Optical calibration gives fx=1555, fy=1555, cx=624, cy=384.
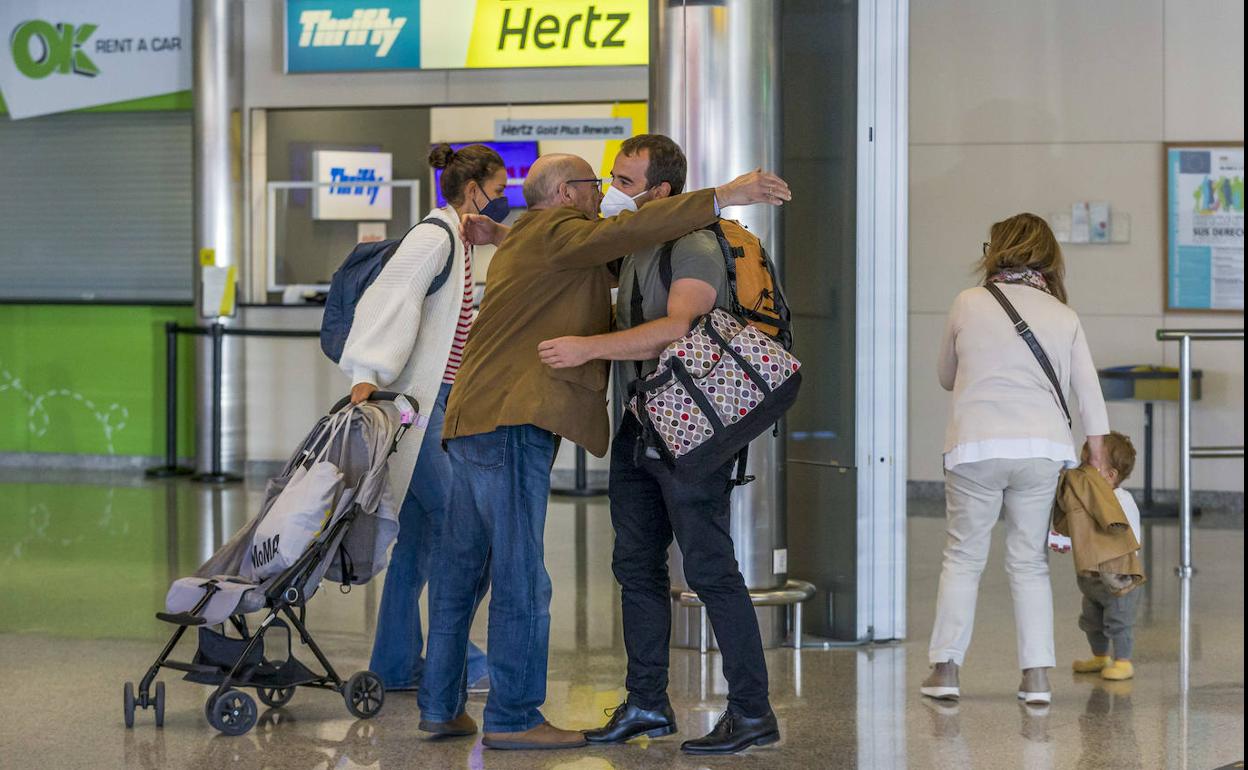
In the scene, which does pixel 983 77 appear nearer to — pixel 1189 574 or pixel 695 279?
pixel 1189 574

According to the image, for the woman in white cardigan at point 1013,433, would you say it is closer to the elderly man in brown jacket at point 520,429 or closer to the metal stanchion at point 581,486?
the elderly man in brown jacket at point 520,429

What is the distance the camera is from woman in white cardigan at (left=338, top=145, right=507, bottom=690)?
438 cm

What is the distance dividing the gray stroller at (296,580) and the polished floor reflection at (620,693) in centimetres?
10

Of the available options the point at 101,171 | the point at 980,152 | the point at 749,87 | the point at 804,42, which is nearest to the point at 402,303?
the point at 749,87

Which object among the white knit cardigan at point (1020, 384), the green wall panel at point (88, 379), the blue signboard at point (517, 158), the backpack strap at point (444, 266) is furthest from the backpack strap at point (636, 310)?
the green wall panel at point (88, 379)

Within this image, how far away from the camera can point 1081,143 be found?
962cm

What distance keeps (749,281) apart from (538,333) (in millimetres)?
556

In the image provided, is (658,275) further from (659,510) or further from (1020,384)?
(1020,384)

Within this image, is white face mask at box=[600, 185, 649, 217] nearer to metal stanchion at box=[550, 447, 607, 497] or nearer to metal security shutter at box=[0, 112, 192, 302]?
metal stanchion at box=[550, 447, 607, 497]

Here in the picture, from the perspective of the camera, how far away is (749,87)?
5230 mm

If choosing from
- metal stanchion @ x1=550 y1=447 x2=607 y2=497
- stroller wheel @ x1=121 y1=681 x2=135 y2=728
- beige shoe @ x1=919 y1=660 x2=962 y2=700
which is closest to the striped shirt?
stroller wheel @ x1=121 y1=681 x2=135 y2=728

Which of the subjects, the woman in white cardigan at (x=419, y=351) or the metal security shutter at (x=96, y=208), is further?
the metal security shutter at (x=96, y=208)

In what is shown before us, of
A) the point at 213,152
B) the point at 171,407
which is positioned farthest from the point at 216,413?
the point at 213,152

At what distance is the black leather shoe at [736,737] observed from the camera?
3988 millimetres
